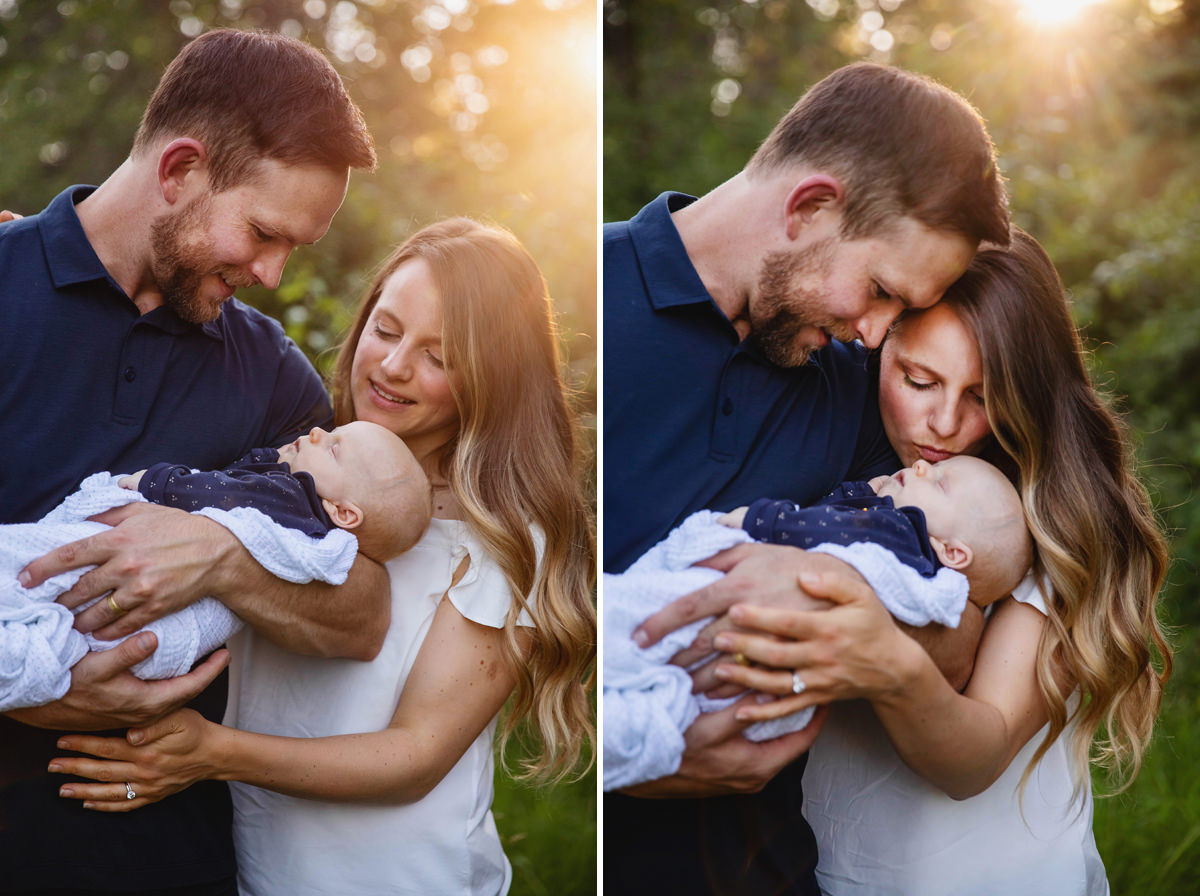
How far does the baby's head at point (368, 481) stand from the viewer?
5.88 feet

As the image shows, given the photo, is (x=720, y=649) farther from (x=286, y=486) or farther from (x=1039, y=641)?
(x=286, y=486)

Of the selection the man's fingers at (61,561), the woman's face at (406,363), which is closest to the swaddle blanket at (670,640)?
the woman's face at (406,363)

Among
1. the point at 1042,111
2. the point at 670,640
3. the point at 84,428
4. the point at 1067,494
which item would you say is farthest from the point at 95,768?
the point at 1042,111

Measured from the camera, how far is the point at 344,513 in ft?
5.88

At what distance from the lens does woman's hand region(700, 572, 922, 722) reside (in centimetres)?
157

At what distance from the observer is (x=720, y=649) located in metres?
1.59

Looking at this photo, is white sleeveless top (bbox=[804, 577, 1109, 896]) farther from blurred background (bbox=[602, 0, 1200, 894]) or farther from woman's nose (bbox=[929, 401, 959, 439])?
blurred background (bbox=[602, 0, 1200, 894])

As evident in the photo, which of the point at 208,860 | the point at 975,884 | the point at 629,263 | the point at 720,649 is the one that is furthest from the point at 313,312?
the point at 975,884

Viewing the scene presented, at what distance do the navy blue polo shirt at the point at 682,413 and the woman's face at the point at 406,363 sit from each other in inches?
13.7

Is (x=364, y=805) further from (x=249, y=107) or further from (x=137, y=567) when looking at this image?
(x=249, y=107)

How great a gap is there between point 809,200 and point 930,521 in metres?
0.57

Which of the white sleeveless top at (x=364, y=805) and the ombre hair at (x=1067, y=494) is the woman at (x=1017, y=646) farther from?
the white sleeveless top at (x=364, y=805)

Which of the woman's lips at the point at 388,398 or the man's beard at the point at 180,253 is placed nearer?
the man's beard at the point at 180,253

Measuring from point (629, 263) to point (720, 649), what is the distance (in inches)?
27.6
